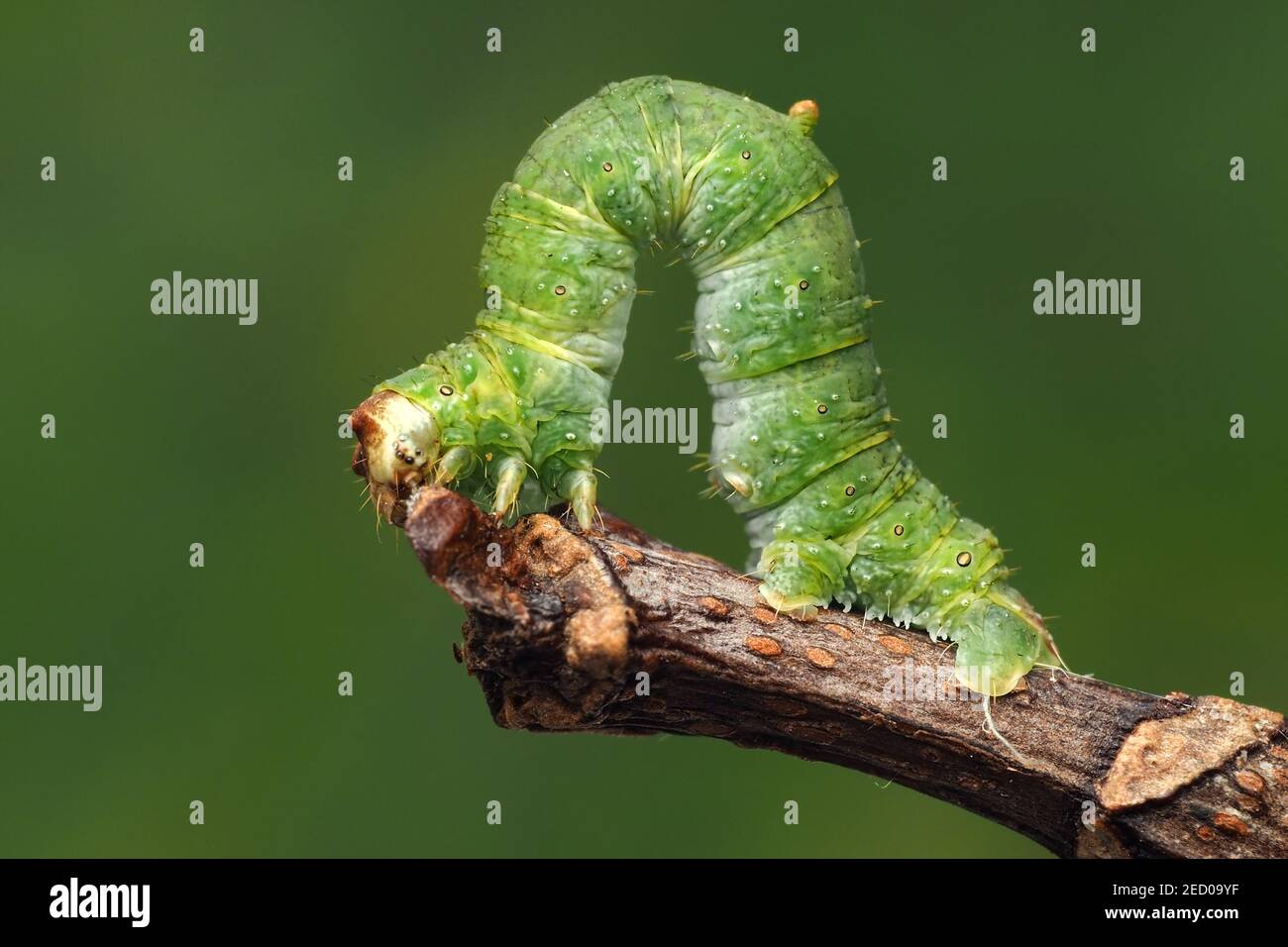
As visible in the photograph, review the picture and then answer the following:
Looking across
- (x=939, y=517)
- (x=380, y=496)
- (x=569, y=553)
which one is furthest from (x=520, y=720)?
(x=939, y=517)

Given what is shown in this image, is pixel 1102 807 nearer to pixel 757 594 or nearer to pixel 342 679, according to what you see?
pixel 757 594

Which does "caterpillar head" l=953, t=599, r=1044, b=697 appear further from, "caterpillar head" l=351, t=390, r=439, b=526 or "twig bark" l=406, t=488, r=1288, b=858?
"caterpillar head" l=351, t=390, r=439, b=526

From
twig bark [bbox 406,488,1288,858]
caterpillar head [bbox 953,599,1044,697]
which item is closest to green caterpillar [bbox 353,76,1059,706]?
caterpillar head [bbox 953,599,1044,697]

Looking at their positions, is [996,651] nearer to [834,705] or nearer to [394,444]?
[834,705]

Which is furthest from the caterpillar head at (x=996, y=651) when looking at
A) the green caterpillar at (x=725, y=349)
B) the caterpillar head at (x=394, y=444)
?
the caterpillar head at (x=394, y=444)

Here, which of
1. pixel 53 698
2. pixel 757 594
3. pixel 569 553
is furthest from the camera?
pixel 53 698

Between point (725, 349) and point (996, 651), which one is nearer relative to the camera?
point (996, 651)

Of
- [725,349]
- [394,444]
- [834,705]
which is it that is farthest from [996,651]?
[394,444]

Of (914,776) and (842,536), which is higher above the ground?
(842,536)
